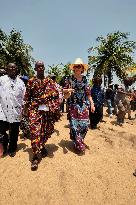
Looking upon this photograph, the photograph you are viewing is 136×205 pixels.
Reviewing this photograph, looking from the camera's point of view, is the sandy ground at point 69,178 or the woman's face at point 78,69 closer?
the sandy ground at point 69,178

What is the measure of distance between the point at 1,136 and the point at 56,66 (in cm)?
4207

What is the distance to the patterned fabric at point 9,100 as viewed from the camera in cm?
659

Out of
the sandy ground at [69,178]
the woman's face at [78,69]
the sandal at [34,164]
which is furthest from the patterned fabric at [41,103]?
the woman's face at [78,69]

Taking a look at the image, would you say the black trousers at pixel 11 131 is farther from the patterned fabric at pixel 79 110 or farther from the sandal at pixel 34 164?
the patterned fabric at pixel 79 110

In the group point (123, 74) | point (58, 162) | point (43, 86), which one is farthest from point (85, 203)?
point (123, 74)

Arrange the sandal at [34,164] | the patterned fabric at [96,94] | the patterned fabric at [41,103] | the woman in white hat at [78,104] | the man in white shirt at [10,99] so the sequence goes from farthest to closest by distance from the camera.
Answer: the patterned fabric at [96,94], the woman in white hat at [78,104], the man in white shirt at [10,99], the patterned fabric at [41,103], the sandal at [34,164]

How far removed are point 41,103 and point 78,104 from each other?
0.97m

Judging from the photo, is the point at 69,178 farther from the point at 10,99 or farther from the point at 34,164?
the point at 10,99

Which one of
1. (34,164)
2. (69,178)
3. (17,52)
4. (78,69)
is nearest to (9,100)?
(34,164)

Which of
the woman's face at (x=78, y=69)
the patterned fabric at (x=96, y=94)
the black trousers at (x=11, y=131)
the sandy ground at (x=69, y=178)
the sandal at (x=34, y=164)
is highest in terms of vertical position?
the woman's face at (x=78, y=69)

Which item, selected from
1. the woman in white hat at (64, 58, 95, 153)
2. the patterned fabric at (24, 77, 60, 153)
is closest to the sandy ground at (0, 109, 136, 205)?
the woman in white hat at (64, 58, 95, 153)

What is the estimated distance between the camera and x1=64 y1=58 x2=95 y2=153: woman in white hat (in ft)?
22.6

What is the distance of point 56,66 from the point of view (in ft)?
158

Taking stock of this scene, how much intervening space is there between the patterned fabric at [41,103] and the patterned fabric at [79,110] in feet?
2.04
